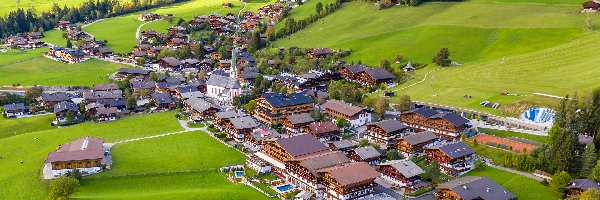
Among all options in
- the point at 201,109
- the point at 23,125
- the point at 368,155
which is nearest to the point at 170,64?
the point at 201,109

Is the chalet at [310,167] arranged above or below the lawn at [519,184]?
above

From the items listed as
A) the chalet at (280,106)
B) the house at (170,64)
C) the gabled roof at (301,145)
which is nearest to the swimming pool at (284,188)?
the gabled roof at (301,145)

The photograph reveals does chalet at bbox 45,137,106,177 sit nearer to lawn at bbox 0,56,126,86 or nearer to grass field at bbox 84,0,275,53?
lawn at bbox 0,56,126,86

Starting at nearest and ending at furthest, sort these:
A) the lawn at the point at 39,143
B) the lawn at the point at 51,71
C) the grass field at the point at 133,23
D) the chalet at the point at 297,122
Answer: the lawn at the point at 39,143, the chalet at the point at 297,122, the lawn at the point at 51,71, the grass field at the point at 133,23

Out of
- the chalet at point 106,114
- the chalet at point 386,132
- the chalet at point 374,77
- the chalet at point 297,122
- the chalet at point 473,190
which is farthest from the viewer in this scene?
the chalet at point 374,77

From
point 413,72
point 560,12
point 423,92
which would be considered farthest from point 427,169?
point 560,12

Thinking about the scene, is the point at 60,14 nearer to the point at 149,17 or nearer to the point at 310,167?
the point at 149,17

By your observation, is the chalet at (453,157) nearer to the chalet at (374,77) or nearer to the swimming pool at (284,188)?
the swimming pool at (284,188)

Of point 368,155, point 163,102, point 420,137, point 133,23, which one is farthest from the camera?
point 133,23
